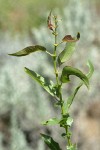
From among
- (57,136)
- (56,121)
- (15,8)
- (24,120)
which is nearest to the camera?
(56,121)

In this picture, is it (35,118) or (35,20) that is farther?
(35,20)

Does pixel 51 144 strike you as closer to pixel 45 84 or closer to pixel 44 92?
pixel 45 84

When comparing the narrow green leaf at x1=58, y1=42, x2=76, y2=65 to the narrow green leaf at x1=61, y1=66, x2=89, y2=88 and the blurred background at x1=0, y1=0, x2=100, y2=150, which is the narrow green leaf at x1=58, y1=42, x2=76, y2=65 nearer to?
the narrow green leaf at x1=61, y1=66, x2=89, y2=88

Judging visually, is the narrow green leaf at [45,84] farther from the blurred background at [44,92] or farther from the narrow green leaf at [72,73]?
the blurred background at [44,92]

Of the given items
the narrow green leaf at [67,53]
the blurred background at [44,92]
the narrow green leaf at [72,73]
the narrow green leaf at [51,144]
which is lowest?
the narrow green leaf at [51,144]

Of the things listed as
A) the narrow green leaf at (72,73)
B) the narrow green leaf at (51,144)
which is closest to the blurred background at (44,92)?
the narrow green leaf at (51,144)

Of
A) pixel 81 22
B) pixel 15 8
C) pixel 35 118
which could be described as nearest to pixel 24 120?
pixel 35 118

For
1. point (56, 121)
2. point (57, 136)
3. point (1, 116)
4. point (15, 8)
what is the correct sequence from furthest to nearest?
1. point (15, 8)
2. point (1, 116)
3. point (57, 136)
4. point (56, 121)

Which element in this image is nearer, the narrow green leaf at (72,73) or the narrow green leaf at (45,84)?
the narrow green leaf at (72,73)

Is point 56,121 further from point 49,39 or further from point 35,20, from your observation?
point 35,20

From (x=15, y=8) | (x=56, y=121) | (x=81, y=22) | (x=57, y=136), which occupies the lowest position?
(x=56, y=121)

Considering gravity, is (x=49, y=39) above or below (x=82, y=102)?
above
